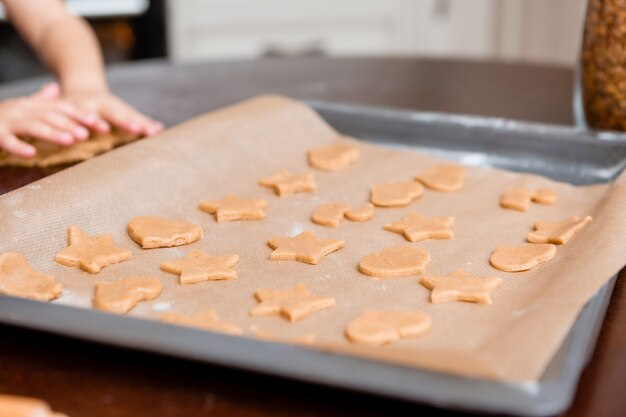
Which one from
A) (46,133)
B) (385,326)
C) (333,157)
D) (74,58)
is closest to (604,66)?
(333,157)

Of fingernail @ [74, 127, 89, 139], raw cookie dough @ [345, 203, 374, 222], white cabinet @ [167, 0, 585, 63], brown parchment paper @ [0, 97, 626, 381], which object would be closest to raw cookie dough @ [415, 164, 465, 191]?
brown parchment paper @ [0, 97, 626, 381]

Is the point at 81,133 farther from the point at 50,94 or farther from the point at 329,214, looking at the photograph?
the point at 329,214

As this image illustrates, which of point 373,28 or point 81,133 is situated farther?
point 373,28

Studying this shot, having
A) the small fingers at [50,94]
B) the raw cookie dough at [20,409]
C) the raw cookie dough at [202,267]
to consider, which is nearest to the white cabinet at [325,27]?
the small fingers at [50,94]

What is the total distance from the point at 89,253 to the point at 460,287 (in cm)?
34

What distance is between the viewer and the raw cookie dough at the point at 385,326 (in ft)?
1.93

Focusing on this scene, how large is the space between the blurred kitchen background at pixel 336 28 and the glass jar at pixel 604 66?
5.93 feet

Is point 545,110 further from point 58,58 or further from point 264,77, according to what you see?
point 58,58

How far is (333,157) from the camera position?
1.05 metres

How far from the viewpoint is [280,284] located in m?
0.71

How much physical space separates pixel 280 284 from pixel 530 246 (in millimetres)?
248

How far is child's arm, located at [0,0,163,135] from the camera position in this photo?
113 cm

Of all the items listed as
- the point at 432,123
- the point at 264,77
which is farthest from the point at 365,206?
the point at 264,77

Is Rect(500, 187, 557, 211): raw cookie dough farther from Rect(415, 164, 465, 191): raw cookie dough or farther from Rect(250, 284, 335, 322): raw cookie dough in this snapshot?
Rect(250, 284, 335, 322): raw cookie dough
